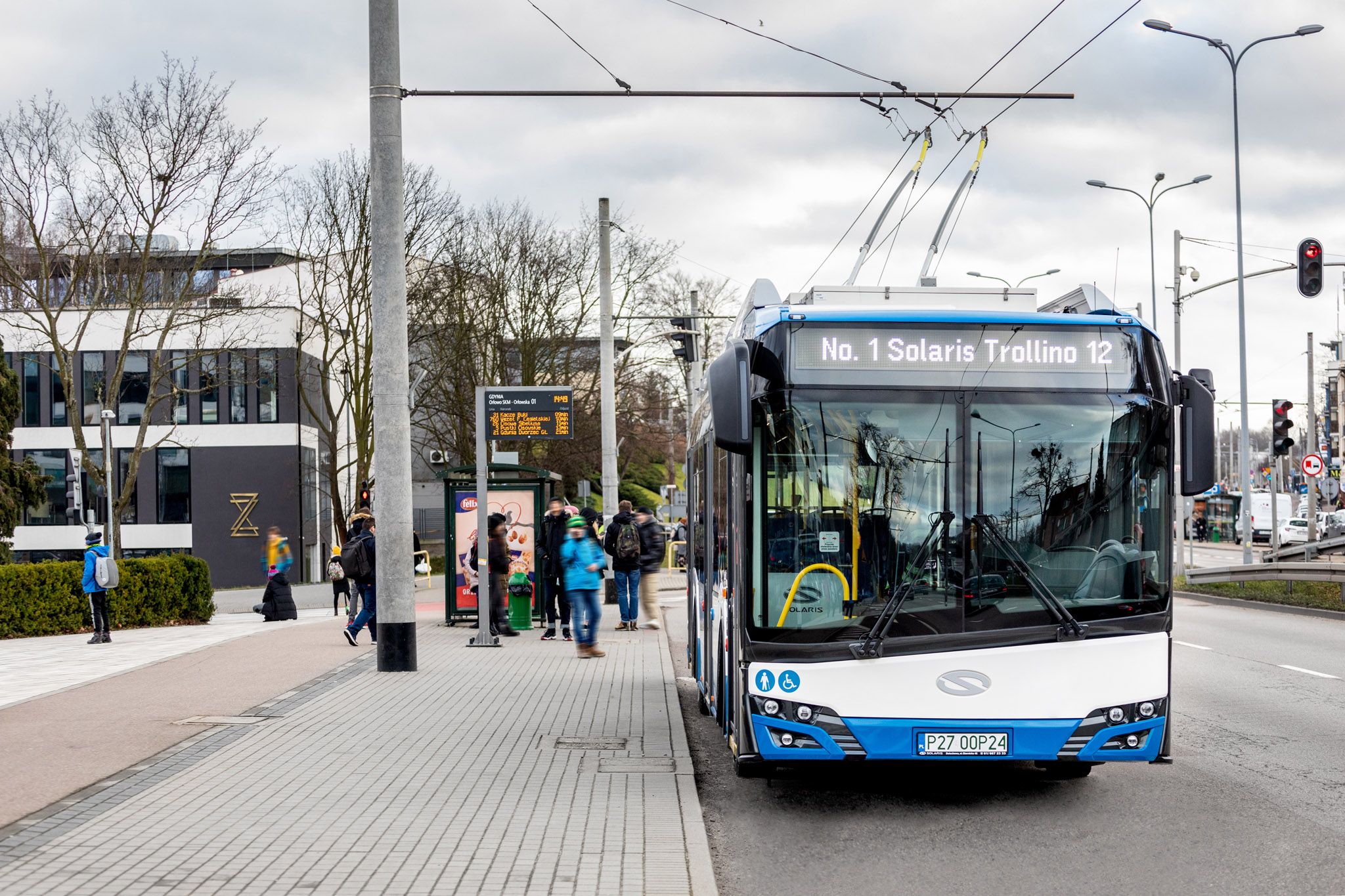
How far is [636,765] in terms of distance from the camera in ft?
27.8

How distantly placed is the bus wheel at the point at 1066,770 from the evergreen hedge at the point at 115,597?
1676 cm

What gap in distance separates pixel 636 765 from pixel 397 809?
1.82 meters

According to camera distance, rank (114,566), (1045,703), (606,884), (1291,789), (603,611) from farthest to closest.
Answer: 1. (603,611)
2. (114,566)
3. (1291,789)
4. (1045,703)
5. (606,884)

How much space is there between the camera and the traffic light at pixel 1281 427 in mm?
25453

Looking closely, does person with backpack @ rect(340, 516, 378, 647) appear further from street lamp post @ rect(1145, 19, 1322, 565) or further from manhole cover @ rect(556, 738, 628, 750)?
street lamp post @ rect(1145, 19, 1322, 565)

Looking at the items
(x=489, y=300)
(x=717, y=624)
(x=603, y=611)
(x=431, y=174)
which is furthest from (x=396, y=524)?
(x=489, y=300)

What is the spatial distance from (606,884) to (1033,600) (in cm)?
274

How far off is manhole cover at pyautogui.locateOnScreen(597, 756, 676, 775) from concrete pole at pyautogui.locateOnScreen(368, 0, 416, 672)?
5588 millimetres

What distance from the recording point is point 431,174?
35.5 m

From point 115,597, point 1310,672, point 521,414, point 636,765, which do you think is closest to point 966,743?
point 636,765

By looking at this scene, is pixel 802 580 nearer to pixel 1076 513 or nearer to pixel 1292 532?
pixel 1076 513

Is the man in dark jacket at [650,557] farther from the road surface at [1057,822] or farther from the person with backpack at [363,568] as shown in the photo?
the road surface at [1057,822]

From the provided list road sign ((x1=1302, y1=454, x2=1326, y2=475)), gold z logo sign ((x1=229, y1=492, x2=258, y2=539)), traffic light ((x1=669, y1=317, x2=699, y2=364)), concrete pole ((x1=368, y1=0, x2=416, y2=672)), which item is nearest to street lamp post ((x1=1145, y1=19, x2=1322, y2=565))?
road sign ((x1=1302, y1=454, x2=1326, y2=475))

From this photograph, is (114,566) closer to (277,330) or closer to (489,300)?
(489,300)
